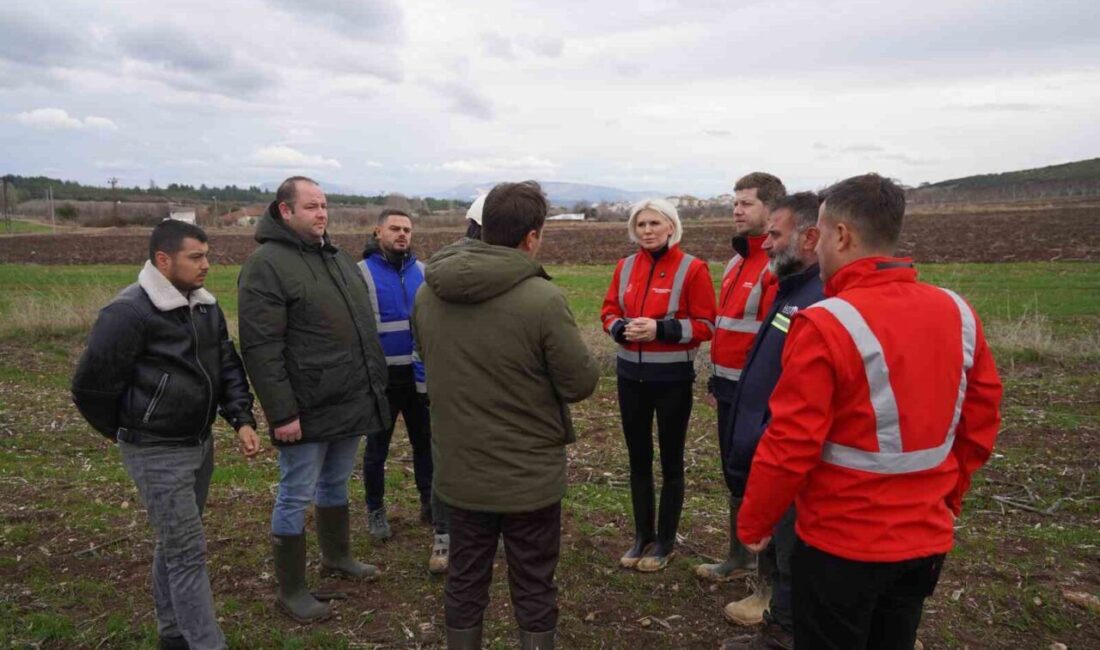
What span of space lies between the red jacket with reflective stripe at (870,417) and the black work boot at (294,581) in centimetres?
255

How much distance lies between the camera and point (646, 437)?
440cm

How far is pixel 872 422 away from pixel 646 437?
2207 millimetres

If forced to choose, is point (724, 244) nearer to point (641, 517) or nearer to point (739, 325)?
point (641, 517)

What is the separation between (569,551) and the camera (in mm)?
4699

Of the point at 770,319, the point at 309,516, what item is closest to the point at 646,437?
the point at 770,319

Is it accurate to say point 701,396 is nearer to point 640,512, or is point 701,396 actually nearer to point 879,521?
point 640,512

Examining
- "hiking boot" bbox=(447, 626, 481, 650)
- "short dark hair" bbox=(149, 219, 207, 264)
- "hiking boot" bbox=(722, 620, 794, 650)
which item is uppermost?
"short dark hair" bbox=(149, 219, 207, 264)

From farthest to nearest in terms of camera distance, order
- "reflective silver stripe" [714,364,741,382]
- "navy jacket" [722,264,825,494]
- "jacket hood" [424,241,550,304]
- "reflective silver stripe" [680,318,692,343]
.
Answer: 1. "reflective silver stripe" [680,318,692,343]
2. "reflective silver stripe" [714,364,741,382]
3. "navy jacket" [722,264,825,494]
4. "jacket hood" [424,241,550,304]

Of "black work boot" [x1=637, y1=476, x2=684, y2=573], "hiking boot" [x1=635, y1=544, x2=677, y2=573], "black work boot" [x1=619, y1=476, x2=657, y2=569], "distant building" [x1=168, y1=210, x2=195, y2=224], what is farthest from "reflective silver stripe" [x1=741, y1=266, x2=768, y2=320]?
"distant building" [x1=168, y1=210, x2=195, y2=224]

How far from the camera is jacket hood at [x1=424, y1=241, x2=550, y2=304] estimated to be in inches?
110

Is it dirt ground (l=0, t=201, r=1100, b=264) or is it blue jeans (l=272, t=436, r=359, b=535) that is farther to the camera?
dirt ground (l=0, t=201, r=1100, b=264)

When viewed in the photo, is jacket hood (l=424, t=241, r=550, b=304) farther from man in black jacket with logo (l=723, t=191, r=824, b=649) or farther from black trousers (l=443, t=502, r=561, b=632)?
man in black jacket with logo (l=723, t=191, r=824, b=649)

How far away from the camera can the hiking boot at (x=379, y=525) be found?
4902mm

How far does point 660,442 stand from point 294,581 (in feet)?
7.31
